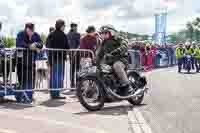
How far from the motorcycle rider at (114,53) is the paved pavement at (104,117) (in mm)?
688

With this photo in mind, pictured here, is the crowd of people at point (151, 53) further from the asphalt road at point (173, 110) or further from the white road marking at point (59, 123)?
the white road marking at point (59, 123)

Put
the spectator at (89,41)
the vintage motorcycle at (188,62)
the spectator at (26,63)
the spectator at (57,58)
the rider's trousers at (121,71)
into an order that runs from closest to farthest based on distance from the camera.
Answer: the rider's trousers at (121,71)
the spectator at (26,63)
the spectator at (57,58)
the spectator at (89,41)
the vintage motorcycle at (188,62)

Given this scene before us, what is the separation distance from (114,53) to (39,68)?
2.22 meters

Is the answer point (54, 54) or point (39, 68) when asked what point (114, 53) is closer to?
point (54, 54)

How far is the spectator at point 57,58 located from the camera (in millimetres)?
12281

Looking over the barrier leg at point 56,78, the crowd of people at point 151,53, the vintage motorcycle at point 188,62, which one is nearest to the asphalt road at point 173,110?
the barrier leg at point 56,78

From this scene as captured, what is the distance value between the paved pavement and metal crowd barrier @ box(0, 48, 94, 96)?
392 millimetres

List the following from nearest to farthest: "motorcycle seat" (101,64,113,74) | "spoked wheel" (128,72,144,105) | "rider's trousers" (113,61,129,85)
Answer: "motorcycle seat" (101,64,113,74)
"rider's trousers" (113,61,129,85)
"spoked wheel" (128,72,144,105)

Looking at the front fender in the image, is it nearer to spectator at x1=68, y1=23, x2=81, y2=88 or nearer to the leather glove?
the leather glove

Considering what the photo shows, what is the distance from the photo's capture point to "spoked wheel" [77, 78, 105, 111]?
34.7 feet

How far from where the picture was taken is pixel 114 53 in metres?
11.1

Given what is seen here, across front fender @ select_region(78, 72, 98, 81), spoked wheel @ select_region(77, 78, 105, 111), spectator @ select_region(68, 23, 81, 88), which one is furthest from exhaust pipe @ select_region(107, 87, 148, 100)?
spectator @ select_region(68, 23, 81, 88)

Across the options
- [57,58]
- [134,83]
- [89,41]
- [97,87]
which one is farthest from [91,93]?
[89,41]

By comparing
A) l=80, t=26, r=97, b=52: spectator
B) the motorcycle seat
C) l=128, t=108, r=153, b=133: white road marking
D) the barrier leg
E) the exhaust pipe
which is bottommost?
l=128, t=108, r=153, b=133: white road marking
